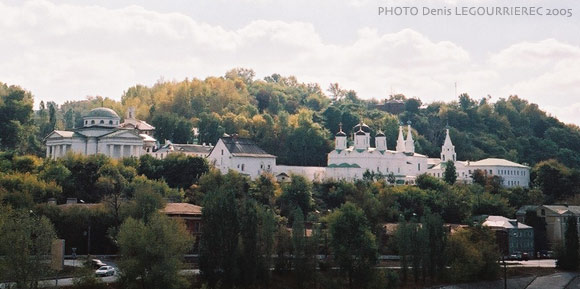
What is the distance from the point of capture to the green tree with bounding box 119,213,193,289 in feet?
137

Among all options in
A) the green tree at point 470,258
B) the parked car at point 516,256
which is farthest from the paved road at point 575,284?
the parked car at point 516,256

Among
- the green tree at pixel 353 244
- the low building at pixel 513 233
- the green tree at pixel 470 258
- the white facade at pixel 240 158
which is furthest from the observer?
the white facade at pixel 240 158

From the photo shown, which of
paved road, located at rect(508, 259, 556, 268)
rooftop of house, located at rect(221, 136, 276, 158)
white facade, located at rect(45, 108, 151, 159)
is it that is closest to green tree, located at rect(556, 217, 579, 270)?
paved road, located at rect(508, 259, 556, 268)

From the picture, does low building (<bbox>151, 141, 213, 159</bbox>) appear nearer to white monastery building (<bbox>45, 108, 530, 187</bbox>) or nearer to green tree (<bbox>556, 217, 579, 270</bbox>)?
white monastery building (<bbox>45, 108, 530, 187</bbox>)

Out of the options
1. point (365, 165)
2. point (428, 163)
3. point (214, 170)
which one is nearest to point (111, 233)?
point (214, 170)

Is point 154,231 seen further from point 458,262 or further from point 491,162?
point 491,162

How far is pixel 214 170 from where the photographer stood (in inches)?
3081

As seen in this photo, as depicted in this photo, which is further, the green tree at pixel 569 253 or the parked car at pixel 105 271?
the green tree at pixel 569 253

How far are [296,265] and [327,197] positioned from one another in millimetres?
33608

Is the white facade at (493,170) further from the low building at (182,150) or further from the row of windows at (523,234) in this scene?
the low building at (182,150)

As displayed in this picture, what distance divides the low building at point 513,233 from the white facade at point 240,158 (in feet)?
73.4

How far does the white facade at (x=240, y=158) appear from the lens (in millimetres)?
83688

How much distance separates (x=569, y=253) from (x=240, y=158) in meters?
32.8

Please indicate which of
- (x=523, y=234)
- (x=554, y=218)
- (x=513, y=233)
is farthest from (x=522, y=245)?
(x=554, y=218)
